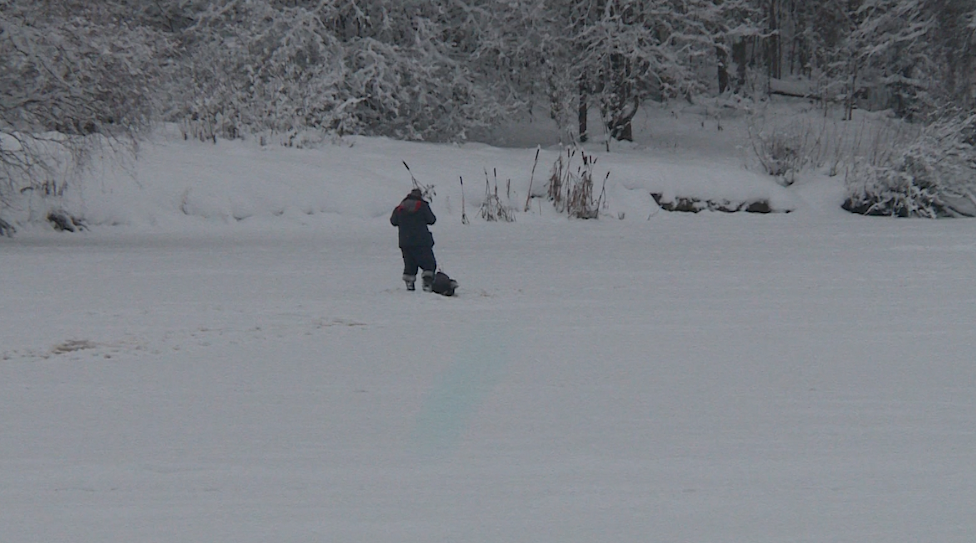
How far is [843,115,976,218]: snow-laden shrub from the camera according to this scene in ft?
64.7

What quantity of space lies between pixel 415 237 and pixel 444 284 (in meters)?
0.60

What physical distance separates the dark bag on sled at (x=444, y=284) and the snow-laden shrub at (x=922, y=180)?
12.7 meters

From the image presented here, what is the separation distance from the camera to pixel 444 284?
934 centimetres

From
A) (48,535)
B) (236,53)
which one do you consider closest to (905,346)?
(48,535)

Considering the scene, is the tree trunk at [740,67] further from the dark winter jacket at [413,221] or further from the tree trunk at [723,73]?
the dark winter jacket at [413,221]

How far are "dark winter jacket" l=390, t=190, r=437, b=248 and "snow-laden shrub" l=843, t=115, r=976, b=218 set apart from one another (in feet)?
40.7

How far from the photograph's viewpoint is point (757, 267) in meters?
11.7

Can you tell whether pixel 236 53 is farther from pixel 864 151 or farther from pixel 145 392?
pixel 145 392

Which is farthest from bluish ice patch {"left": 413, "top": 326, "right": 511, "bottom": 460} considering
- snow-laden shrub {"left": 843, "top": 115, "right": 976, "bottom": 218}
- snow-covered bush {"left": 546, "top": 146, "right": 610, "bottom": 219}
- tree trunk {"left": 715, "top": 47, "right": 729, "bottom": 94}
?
tree trunk {"left": 715, "top": 47, "right": 729, "bottom": 94}

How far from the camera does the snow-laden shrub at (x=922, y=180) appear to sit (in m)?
19.7

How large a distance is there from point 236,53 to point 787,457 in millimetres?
21153

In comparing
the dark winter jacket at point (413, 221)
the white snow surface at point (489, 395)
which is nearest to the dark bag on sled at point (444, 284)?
the white snow surface at point (489, 395)

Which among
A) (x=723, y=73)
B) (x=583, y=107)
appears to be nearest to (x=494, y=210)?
(x=583, y=107)

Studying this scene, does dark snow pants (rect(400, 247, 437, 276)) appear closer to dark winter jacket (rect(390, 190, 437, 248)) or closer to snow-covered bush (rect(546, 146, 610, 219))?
dark winter jacket (rect(390, 190, 437, 248))
